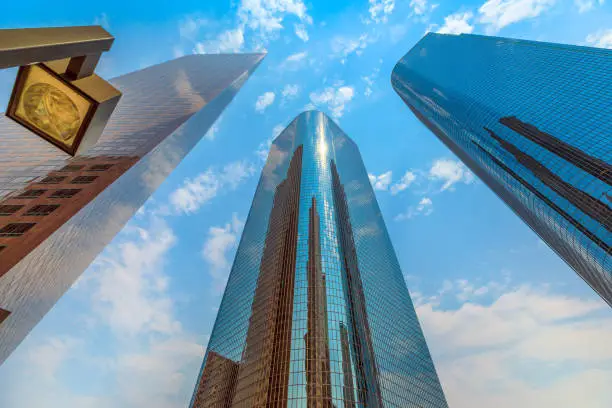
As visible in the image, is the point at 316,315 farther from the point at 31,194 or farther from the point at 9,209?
the point at 9,209

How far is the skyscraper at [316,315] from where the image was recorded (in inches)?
2357

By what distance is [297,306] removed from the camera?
7081 cm

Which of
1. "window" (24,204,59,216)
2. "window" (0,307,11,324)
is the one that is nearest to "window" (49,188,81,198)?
"window" (24,204,59,216)

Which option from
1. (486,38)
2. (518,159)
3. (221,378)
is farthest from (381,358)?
(486,38)

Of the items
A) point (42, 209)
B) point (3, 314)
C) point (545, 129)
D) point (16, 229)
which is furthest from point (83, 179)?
→ point (545, 129)

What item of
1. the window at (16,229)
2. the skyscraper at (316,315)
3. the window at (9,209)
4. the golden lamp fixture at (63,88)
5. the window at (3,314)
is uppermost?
the skyscraper at (316,315)

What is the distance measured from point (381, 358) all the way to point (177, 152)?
226ft

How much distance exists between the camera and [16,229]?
19.8 m

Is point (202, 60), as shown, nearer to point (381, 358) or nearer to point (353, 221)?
point (353, 221)

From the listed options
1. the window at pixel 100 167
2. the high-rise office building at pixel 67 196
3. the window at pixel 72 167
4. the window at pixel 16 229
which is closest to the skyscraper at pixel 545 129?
the high-rise office building at pixel 67 196

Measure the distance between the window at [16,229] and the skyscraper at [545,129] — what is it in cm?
7414

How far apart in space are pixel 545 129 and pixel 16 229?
9039cm

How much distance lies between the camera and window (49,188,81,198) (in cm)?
2323

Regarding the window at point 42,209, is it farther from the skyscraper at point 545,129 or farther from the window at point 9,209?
the skyscraper at point 545,129
